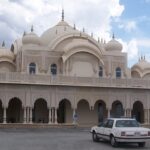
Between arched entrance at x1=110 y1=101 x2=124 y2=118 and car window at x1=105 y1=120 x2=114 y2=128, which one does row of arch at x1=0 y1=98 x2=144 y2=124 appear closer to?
arched entrance at x1=110 y1=101 x2=124 y2=118

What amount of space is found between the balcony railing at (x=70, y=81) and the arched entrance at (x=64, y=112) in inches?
97.7

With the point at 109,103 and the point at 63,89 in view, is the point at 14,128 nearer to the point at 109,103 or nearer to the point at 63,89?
the point at 63,89

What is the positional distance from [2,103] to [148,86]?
14.7 m

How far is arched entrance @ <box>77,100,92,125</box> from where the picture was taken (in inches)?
1634

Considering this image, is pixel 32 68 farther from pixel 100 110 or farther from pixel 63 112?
pixel 100 110

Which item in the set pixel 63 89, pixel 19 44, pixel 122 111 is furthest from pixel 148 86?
pixel 19 44

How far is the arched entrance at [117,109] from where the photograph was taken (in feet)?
141

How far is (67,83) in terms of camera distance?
127 feet

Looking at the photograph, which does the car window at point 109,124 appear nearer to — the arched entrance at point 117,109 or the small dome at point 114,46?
the arched entrance at point 117,109

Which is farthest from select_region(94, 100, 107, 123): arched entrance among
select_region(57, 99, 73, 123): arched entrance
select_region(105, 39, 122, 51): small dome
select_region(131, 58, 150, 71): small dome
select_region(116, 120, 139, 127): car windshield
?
select_region(116, 120, 139, 127): car windshield

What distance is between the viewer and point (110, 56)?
149 feet

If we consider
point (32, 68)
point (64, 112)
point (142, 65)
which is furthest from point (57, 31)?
point (142, 65)

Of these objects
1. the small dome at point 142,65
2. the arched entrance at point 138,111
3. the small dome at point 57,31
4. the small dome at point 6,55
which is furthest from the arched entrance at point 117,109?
the small dome at point 6,55

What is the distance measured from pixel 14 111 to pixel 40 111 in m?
2.59
